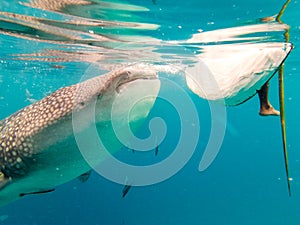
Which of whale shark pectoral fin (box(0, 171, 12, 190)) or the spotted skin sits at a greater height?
the spotted skin

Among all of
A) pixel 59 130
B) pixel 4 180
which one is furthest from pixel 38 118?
pixel 4 180

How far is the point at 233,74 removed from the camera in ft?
10.3

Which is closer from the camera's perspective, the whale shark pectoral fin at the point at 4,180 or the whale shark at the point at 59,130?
the whale shark at the point at 59,130

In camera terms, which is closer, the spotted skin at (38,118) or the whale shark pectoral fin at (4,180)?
the spotted skin at (38,118)

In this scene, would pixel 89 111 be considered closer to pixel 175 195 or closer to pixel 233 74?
pixel 233 74

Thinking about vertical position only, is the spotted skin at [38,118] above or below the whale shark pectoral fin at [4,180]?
above

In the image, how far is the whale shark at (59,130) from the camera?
118 inches

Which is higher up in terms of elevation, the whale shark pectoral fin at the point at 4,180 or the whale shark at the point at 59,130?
the whale shark at the point at 59,130

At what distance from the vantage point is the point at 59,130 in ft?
10.6

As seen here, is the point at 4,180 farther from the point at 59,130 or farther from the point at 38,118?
the point at 59,130

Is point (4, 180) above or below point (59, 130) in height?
below

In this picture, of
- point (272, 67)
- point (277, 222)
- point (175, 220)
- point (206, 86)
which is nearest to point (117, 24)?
point (206, 86)

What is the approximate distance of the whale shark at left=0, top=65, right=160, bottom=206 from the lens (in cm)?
299

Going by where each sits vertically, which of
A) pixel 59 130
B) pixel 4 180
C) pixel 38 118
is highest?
pixel 38 118
